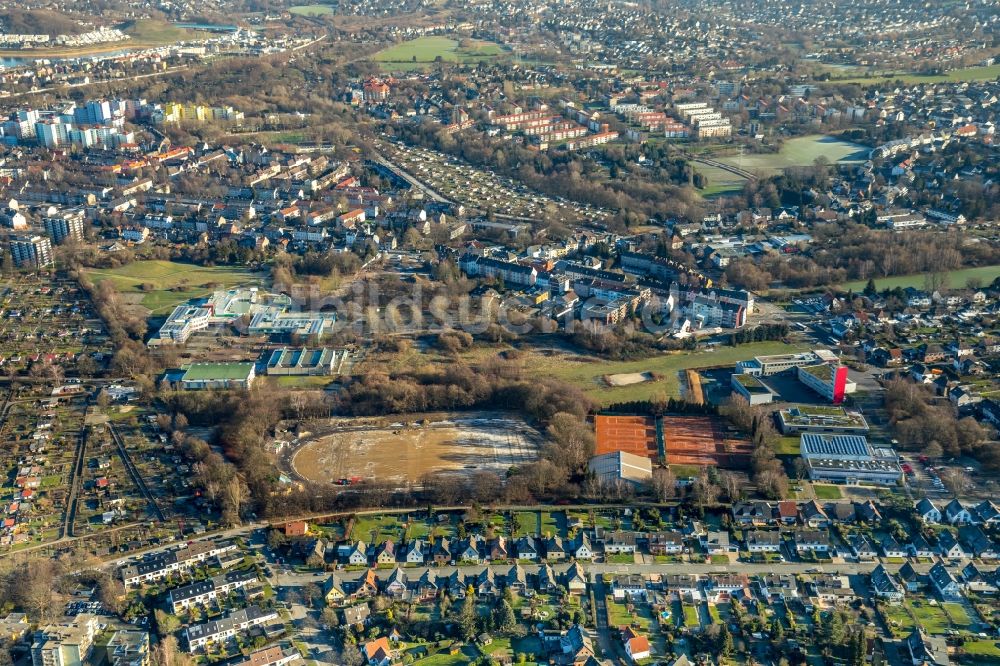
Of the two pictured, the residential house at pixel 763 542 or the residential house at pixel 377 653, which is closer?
the residential house at pixel 377 653

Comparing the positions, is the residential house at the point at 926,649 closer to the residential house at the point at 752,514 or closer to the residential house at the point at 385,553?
the residential house at the point at 752,514

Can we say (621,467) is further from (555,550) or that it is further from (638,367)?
(638,367)

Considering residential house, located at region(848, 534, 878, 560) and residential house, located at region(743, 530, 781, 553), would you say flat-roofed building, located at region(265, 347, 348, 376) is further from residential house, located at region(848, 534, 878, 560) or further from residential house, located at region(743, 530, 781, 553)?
residential house, located at region(848, 534, 878, 560)

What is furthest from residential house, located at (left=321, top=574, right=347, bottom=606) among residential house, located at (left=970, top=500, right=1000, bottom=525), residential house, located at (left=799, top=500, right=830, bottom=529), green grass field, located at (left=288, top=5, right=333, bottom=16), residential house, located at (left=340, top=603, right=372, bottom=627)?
green grass field, located at (left=288, top=5, right=333, bottom=16)

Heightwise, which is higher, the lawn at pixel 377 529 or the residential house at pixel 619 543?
the residential house at pixel 619 543

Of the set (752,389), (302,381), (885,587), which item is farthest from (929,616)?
(302,381)

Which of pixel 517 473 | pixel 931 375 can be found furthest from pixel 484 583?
pixel 931 375

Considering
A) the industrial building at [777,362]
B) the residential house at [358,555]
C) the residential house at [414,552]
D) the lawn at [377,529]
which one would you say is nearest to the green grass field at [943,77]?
the industrial building at [777,362]
